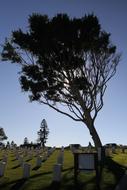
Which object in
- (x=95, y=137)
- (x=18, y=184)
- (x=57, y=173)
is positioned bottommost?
(x=18, y=184)

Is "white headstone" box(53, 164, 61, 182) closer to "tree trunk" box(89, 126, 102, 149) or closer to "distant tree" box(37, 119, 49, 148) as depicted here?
"tree trunk" box(89, 126, 102, 149)

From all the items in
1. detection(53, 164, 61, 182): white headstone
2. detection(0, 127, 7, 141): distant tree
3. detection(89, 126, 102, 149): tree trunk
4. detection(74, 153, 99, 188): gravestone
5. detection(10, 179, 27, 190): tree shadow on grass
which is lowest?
detection(10, 179, 27, 190): tree shadow on grass

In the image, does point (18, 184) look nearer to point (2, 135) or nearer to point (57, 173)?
point (57, 173)

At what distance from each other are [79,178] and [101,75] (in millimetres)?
16658

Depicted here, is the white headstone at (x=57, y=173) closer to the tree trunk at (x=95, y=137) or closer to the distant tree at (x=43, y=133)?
the tree trunk at (x=95, y=137)

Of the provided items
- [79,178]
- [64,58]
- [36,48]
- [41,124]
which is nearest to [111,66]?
[64,58]

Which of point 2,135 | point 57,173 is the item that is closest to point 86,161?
point 57,173

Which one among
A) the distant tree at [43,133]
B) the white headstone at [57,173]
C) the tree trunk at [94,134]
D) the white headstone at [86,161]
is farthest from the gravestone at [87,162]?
the distant tree at [43,133]

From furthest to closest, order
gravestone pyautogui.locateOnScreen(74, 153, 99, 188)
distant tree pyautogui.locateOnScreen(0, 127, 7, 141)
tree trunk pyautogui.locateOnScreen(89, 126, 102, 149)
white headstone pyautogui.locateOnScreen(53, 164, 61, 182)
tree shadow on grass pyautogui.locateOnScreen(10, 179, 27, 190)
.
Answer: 1. distant tree pyautogui.locateOnScreen(0, 127, 7, 141)
2. tree trunk pyautogui.locateOnScreen(89, 126, 102, 149)
3. gravestone pyautogui.locateOnScreen(74, 153, 99, 188)
4. white headstone pyautogui.locateOnScreen(53, 164, 61, 182)
5. tree shadow on grass pyautogui.locateOnScreen(10, 179, 27, 190)

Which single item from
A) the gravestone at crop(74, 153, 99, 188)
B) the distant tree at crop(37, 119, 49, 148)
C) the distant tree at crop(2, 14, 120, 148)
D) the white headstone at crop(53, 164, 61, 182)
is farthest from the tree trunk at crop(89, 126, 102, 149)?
the distant tree at crop(37, 119, 49, 148)

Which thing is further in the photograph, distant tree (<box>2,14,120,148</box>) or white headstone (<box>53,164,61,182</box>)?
distant tree (<box>2,14,120,148</box>)

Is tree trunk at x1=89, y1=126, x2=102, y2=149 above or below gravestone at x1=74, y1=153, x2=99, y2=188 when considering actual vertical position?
above

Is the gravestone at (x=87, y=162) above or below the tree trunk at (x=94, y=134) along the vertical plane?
below

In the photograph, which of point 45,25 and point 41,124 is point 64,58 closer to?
point 45,25
